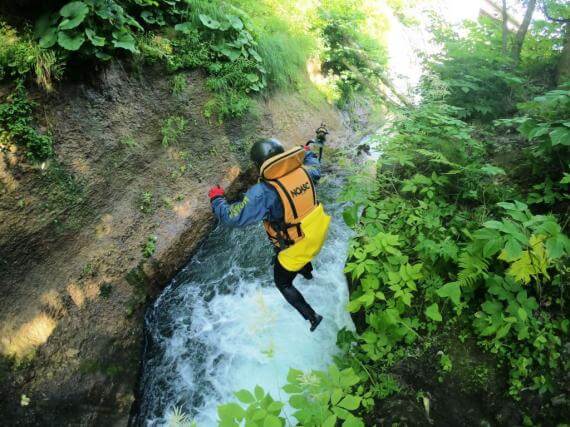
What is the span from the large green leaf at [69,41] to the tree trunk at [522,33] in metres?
6.24

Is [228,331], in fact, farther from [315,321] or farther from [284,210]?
[284,210]

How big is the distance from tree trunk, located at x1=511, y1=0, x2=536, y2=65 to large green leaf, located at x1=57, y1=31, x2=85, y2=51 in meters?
6.24

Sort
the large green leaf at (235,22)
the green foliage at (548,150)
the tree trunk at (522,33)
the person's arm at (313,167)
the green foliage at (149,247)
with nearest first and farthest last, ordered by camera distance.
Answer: the green foliage at (548,150)
the person's arm at (313,167)
the green foliage at (149,247)
the tree trunk at (522,33)
the large green leaf at (235,22)

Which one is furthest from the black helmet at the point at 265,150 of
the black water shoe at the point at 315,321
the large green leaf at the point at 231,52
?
the large green leaf at the point at 231,52

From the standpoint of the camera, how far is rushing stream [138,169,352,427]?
12.1ft

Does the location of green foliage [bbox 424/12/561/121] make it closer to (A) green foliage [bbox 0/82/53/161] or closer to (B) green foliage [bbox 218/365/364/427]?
(B) green foliage [bbox 218/365/364/427]

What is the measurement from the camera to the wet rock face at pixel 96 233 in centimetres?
329

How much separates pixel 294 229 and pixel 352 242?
0.70 metres

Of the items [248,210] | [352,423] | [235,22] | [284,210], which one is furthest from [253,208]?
[235,22]

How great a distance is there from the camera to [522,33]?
16.9 feet

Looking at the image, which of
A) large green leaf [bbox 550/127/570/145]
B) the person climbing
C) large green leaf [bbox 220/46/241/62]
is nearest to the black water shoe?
the person climbing

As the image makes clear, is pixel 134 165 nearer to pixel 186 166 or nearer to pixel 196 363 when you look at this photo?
pixel 186 166

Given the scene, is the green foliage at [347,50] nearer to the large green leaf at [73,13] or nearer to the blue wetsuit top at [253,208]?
the large green leaf at [73,13]

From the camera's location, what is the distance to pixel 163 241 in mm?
4766
